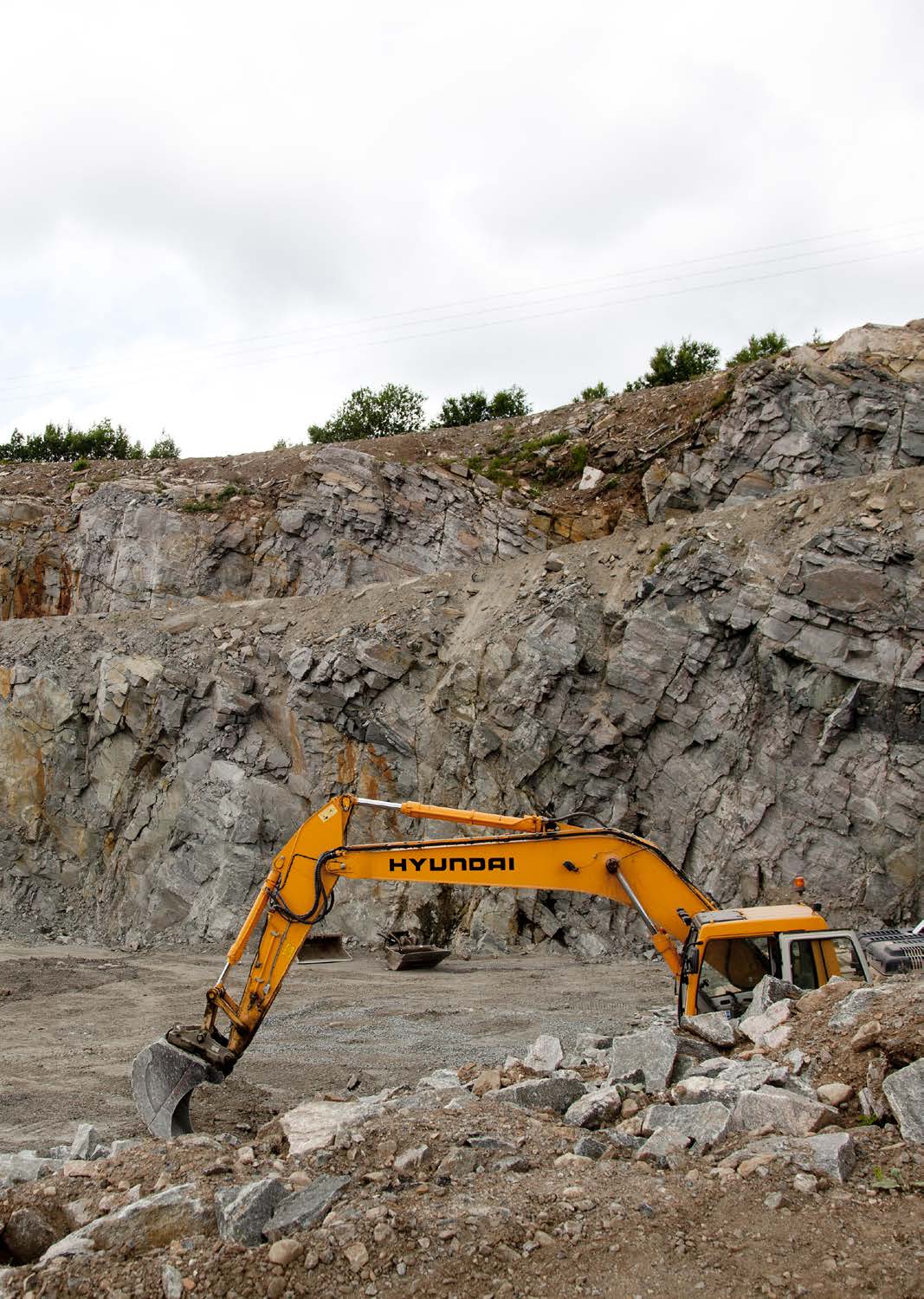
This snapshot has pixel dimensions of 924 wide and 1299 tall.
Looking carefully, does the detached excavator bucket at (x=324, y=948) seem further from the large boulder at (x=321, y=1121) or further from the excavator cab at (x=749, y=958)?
the large boulder at (x=321, y=1121)

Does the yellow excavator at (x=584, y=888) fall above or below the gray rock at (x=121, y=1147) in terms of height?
above

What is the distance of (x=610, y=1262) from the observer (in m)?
4.40

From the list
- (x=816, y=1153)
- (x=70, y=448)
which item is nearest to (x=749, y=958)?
(x=816, y=1153)

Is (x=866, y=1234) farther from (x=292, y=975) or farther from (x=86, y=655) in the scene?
(x=86, y=655)

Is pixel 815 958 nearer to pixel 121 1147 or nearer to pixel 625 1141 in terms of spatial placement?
pixel 625 1141


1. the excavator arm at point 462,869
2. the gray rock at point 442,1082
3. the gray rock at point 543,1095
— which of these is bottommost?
the gray rock at point 442,1082

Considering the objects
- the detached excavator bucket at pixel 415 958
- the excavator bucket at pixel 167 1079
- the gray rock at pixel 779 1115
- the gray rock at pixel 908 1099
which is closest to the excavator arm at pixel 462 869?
the excavator bucket at pixel 167 1079

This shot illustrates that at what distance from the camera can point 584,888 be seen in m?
8.73

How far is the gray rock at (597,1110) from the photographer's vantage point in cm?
621

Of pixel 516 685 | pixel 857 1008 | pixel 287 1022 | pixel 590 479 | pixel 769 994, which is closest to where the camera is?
pixel 857 1008

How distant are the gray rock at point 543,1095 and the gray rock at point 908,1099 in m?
2.14

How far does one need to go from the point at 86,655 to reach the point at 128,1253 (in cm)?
Answer: 2033

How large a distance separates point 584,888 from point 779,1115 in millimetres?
3379

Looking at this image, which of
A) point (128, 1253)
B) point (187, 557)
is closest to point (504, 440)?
point (187, 557)
